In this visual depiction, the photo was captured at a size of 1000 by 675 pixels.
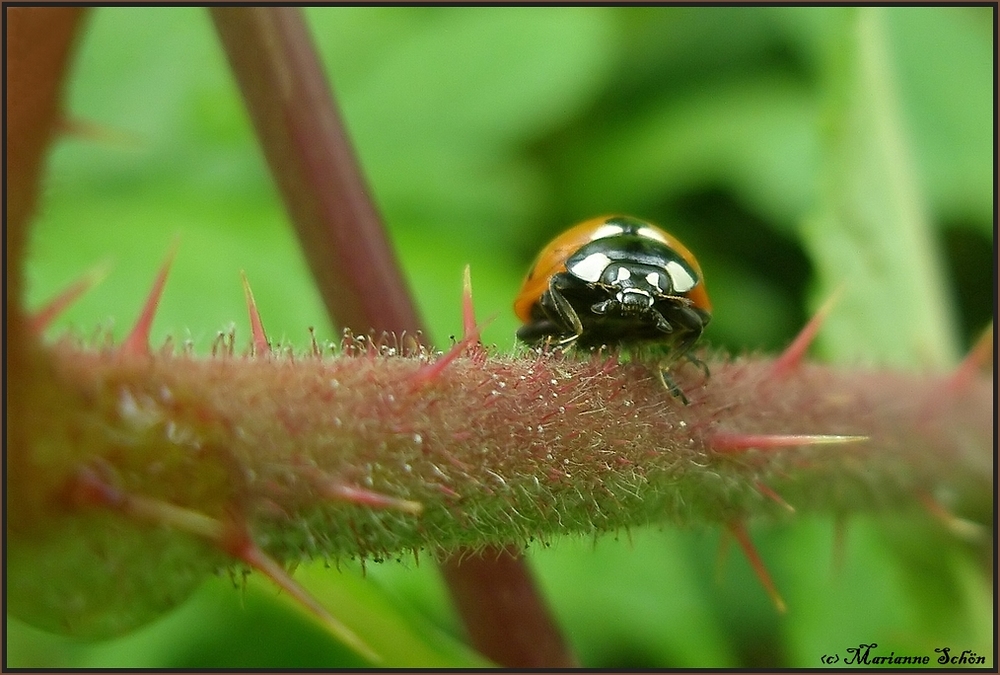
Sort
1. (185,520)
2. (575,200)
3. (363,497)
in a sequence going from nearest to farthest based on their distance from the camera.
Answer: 1. (185,520)
2. (363,497)
3. (575,200)

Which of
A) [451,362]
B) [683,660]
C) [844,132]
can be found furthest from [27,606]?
[844,132]

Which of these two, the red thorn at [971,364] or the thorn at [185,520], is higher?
the thorn at [185,520]

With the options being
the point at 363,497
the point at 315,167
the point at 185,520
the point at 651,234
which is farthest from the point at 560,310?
the point at 185,520

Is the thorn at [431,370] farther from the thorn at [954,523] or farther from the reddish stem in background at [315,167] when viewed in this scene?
the thorn at [954,523]

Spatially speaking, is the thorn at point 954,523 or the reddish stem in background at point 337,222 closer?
the reddish stem in background at point 337,222

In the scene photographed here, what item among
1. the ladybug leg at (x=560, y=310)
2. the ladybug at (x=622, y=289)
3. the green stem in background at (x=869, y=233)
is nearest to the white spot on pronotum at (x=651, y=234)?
the ladybug at (x=622, y=289)

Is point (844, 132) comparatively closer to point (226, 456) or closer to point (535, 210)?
point (535, 210)

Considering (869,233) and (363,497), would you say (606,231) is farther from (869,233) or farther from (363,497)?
(869,233)
